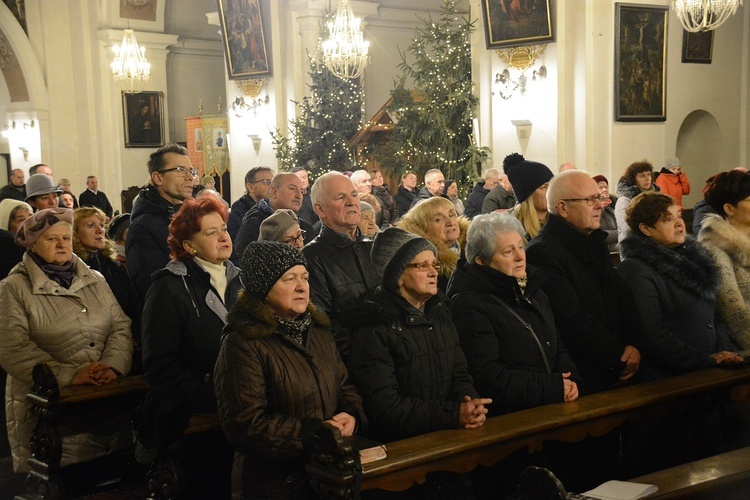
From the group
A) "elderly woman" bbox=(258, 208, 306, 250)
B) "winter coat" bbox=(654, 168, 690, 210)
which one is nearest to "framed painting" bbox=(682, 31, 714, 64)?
"winter coat" bbox=(654, 168, 690, 210)

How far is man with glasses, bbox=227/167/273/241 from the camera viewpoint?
25.2 feet

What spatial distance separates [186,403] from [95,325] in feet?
3.33

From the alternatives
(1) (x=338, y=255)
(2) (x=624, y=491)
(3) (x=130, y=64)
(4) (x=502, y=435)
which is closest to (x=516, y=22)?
(3) (x=130, y=64)

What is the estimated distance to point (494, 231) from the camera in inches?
165

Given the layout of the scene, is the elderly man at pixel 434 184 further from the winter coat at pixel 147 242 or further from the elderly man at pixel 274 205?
the winter coat at pixel 147 242

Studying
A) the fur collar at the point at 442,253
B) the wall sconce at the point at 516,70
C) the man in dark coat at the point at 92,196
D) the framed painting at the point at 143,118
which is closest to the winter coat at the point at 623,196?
the wall sconce at the point at 516,70

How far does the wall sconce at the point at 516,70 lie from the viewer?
40.6ft

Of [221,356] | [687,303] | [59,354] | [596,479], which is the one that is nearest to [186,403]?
[221,356]

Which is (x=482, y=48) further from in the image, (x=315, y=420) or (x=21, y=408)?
(x=315, y=420)

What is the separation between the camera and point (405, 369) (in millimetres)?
3742

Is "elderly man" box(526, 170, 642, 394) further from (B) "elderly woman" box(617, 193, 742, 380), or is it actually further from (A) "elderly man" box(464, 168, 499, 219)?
(A) "elderly man" box(464, 168, 499, 219)

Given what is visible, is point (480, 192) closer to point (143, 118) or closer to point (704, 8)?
point (704, 8)

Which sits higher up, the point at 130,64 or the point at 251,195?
the point at 130,64

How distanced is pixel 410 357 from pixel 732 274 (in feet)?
6.81
